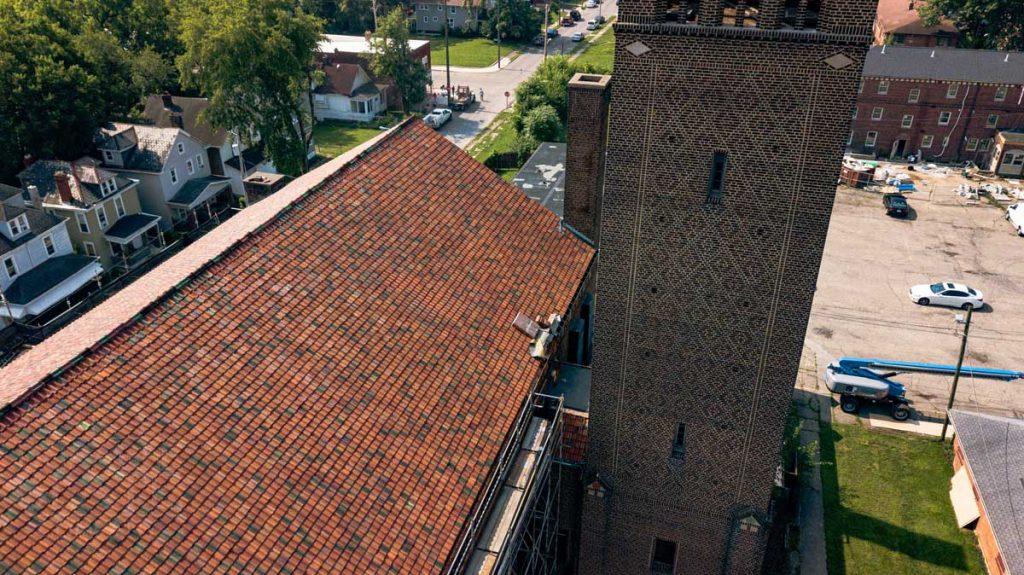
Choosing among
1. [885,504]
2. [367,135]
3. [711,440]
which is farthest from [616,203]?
[367,135]

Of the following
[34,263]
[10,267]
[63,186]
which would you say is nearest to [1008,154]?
[63,186]

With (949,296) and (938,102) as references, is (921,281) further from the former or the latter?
(938,102)

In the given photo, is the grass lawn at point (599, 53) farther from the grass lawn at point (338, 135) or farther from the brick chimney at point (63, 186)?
the brick chimney at point (63, 186)

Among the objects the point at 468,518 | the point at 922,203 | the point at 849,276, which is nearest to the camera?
the point at 468,518

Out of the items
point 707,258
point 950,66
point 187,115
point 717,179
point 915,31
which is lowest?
point 187,115

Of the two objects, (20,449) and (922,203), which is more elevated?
(20,449)

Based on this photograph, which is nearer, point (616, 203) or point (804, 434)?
point (616, 203)

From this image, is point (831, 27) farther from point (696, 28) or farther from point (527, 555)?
point (527, 555)

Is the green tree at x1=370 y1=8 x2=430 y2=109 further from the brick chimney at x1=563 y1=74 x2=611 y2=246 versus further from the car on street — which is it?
the brick chimney at x1=563 y1=74 x2=611 y2=246
